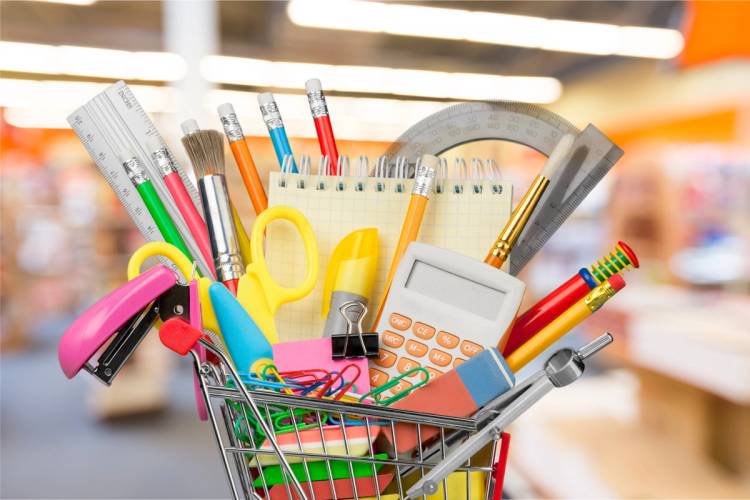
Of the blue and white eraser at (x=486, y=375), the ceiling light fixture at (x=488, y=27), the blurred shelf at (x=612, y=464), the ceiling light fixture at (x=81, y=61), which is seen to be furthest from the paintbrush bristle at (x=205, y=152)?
the ceiling light fixture at (x=81, y=61)

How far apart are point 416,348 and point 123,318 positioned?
18cm

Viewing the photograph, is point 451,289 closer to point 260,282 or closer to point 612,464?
point 260,282

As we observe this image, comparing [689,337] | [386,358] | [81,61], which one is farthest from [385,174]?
[81,61]

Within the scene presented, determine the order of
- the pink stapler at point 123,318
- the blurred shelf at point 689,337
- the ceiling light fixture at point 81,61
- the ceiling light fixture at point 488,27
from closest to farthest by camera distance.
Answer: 1. the pink stapler at point 123,318
2. the blurred shelf at point 689,337
3. the ceiling light fixture at point 488,27
4. the ceiling light fixture at point 81,61

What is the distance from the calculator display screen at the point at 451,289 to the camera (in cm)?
41

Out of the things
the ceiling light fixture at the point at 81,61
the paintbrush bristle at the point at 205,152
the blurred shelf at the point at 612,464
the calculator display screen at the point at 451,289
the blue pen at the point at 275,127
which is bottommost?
the blurred shelf at the point at 612,464

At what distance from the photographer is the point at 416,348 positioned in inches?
16.3

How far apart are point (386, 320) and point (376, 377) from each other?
4 cm

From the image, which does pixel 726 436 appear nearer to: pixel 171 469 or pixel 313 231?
pixel 313 231

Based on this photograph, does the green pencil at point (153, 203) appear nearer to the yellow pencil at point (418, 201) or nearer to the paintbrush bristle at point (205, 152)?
the paintbrush bristle at point (205, 152)

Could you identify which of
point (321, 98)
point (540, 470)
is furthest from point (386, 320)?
point (540, 470)

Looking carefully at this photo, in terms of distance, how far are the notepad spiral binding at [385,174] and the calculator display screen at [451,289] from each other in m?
0.08

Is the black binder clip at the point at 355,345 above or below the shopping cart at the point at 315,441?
above

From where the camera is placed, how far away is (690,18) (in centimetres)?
135
